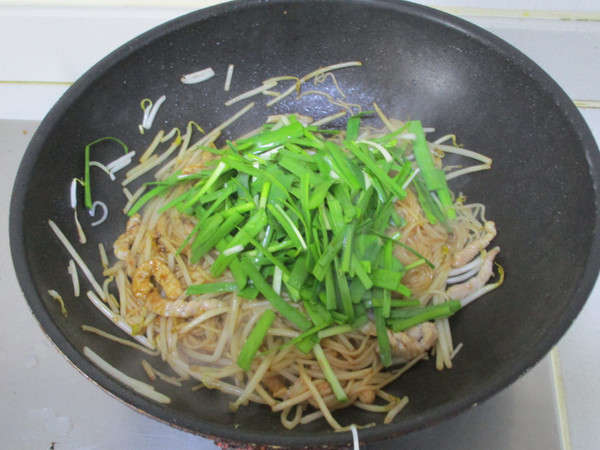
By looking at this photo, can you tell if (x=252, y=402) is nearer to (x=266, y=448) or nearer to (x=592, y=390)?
(x=266, y=448)

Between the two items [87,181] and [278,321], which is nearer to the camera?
[278,321]

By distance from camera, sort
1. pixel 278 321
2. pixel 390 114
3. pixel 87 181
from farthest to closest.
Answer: pixel 390 114 → pixel 87 181 → pixel 278 321

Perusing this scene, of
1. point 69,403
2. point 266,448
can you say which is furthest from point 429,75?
point 69,403

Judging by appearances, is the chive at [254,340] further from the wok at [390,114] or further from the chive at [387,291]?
the chive at [387,291]

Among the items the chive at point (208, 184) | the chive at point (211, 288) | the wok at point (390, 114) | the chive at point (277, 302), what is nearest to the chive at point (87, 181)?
the wok at point (390, 114)

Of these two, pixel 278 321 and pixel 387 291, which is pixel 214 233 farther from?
pixel 387 291

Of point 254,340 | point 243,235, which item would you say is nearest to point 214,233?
point 243,235
